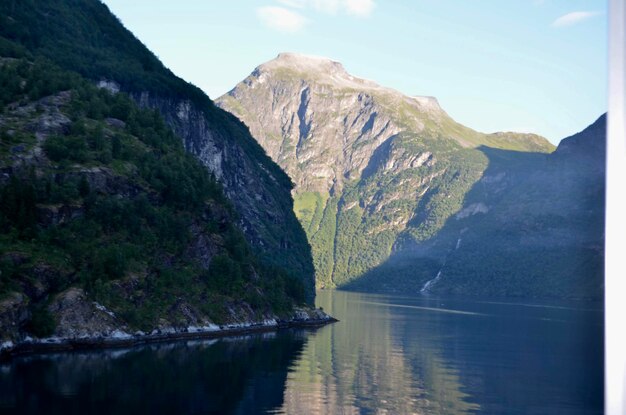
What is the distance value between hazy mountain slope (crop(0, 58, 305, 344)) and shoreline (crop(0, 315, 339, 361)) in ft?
3.03

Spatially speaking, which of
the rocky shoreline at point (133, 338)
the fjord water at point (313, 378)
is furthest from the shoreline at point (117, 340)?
the fjord water at point (313, 378)

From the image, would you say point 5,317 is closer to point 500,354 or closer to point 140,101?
point 500,354

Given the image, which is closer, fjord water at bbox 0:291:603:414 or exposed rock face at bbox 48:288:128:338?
fjord water at bbox 0:291:603:414

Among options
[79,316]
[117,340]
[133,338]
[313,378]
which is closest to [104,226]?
[133,338]

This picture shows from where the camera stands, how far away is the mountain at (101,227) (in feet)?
319

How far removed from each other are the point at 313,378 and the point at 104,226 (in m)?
50.0

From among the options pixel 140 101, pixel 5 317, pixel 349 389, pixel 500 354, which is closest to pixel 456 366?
pixel 500 354

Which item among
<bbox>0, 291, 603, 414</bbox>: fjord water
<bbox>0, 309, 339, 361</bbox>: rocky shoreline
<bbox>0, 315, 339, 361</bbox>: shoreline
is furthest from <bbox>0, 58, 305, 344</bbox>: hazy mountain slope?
<bbox>0, 291, 603, 414</bbox>: fjord water

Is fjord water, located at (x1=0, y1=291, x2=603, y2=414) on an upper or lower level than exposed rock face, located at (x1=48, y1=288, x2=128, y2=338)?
lower

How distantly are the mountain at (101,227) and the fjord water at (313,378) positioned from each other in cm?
751

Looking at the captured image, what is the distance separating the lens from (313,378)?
268ft

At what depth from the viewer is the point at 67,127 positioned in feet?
419

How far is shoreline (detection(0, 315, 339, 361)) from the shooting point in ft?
282

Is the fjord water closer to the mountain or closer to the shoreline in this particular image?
the shoreline
